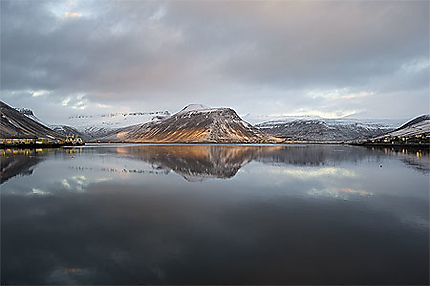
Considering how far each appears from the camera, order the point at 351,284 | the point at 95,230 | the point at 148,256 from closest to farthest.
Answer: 1. the point at 351,284
2. the point at 148,256
3. the point at 95,230

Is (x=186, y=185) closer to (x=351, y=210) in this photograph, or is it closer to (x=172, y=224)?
(x=172, y=224)

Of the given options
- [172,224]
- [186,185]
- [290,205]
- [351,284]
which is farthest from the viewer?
[186,185]

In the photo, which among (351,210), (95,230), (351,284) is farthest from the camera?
(351,210)

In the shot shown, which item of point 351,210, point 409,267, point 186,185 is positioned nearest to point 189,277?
point 409,267

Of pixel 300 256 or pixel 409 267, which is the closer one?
pixel 409 267

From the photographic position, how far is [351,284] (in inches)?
333

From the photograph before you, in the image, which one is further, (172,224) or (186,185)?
(186,185)

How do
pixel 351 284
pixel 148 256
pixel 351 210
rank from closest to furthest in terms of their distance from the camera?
pixel 351 284 → pixel 148 256 → pixel 351 210

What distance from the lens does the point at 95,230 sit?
1309 centimetres

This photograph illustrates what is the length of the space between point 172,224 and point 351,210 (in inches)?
460

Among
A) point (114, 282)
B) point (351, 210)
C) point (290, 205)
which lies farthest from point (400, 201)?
point (114, 282)

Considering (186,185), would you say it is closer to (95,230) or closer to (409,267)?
(95,230)

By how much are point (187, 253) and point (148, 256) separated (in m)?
1.53

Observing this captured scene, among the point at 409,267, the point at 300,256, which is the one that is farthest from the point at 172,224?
the point at 409,267
